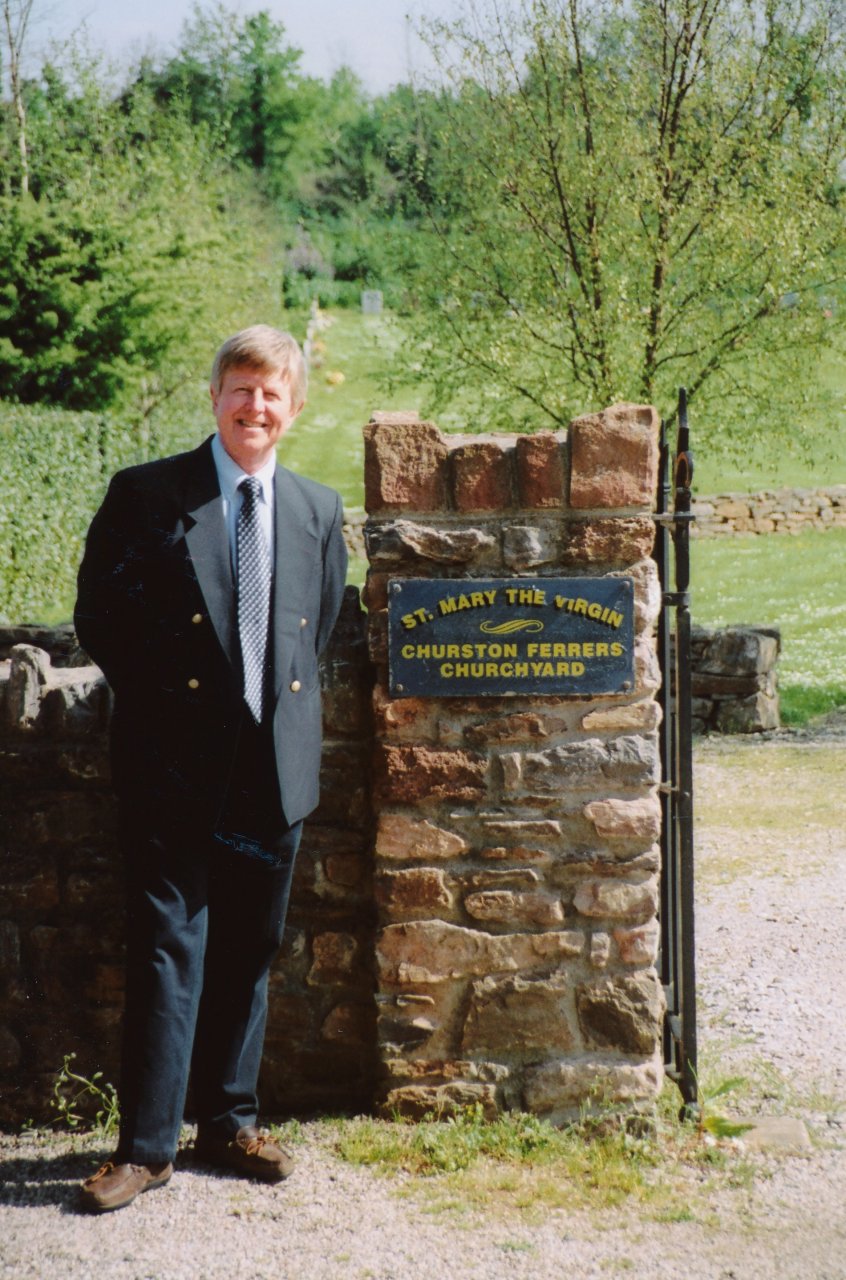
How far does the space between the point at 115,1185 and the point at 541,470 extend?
2055mm

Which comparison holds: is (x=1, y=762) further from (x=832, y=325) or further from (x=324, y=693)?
(x=832, y=325)

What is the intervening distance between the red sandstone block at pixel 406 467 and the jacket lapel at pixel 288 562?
197 millimetres

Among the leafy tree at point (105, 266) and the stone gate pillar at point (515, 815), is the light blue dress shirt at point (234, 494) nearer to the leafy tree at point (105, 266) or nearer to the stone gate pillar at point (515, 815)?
the stone gate pillar at point (515, 815)

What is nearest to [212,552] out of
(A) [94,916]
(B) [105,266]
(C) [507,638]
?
(C) [507,638]

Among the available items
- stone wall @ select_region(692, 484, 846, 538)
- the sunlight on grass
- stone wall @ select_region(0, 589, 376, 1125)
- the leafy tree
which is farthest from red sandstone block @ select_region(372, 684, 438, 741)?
stone wall @ select_region(692, 484, 846, 538)

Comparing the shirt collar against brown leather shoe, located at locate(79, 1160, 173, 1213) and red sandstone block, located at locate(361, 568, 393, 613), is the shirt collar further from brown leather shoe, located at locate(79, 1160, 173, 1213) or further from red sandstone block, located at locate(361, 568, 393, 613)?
brown leather shoe, located at locate(79, 1160, 173, 1213)

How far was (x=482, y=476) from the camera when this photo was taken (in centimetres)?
350

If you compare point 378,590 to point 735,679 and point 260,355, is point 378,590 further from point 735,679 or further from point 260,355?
point 735,679

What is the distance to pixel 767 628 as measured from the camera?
10812 millimetres

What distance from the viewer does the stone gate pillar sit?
3508mm

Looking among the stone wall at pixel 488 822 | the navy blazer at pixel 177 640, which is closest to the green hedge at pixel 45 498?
the stone wall at pixel 488 822

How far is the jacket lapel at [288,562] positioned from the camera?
3.25m

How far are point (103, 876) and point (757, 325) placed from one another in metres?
12.5

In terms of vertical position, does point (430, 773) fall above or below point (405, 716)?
below
